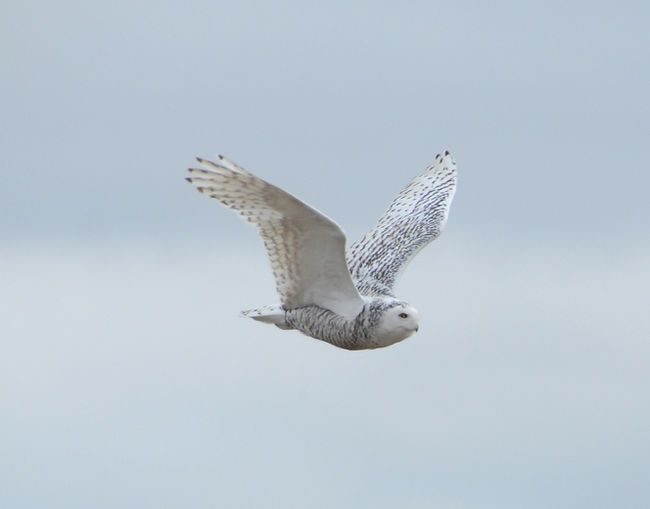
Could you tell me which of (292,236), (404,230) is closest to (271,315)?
(292,236)

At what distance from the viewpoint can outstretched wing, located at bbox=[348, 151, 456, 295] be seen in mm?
26844

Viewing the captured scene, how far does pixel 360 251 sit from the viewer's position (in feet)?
91.1

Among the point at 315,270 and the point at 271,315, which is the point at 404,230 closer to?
the point at 271,315

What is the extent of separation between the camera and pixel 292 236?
78.2 feet

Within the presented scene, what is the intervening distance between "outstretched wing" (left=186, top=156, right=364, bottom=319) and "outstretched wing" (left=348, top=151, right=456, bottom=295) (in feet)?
4.36

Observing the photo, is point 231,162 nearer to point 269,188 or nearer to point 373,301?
A: point 269,188

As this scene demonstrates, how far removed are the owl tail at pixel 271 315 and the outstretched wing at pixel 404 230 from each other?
4.37 feet

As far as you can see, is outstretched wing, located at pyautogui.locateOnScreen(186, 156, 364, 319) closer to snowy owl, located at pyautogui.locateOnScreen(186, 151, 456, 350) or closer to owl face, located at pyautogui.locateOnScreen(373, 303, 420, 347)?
snowy owl, located at pyautogui.locateOnScreen(186, 151, 456, 350)

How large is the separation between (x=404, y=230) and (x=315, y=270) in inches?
156

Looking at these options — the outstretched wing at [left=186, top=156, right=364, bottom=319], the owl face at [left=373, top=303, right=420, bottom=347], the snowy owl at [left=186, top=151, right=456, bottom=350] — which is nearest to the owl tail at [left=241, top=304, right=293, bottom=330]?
the snowy owl at [left=186, top=151, right=456, bottom=350]

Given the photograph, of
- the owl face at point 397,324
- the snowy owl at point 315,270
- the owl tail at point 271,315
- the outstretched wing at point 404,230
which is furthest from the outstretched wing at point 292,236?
the outstretched wing at point 404,230

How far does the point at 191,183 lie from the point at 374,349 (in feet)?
10.1

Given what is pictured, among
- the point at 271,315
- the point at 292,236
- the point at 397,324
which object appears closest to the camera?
the point at 292,236

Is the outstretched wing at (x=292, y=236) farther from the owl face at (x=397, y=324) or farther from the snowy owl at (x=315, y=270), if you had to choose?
the owl face at (x=397, y=324)
